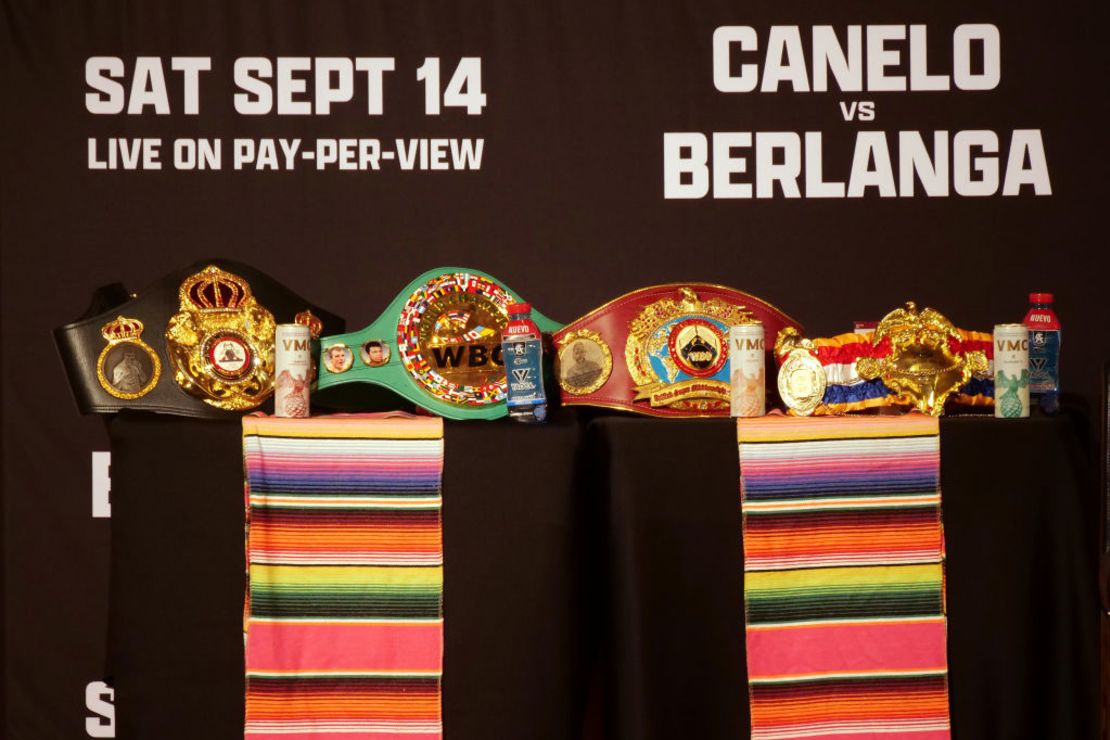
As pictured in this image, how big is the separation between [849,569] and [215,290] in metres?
1.41

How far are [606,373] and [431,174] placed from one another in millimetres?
828

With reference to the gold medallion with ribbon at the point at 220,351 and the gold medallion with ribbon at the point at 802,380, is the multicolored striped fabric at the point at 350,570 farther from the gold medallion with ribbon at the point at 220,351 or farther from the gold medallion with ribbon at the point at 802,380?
the gold medallion with ribbon at the point at 802,380

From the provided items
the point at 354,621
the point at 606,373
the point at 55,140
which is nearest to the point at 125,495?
the point at 354,621

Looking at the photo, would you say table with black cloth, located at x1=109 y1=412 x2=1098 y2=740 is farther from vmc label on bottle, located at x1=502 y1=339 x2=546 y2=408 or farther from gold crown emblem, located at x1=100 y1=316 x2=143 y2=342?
gold crown emblem, located at x1=100 y1=316 x2=143 y2=342

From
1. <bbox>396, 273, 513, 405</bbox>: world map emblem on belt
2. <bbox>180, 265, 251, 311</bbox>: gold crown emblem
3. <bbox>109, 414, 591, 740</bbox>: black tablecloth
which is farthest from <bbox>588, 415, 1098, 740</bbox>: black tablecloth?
<bbox>180, 265, 251, 311</bbox>: gold crown emblem

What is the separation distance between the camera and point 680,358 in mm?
2391

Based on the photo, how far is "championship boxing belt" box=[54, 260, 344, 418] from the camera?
2.36 m

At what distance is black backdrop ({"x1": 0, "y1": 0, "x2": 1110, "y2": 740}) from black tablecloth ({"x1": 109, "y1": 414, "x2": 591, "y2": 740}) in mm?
792

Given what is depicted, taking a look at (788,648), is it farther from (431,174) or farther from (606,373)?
(431,174)

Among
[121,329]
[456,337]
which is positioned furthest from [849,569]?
[121,329]

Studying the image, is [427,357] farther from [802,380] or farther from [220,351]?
[802,380]

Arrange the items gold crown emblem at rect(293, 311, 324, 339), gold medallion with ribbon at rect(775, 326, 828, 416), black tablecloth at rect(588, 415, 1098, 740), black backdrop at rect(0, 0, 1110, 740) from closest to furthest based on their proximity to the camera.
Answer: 1. black tablecloth at rect(588, 415, 1098, 740)
2. gold medallion with ribbon at rect(775, 326, 828, 416)
3. gold crown emblem at rect(293, 311, 324, 339)
4. black backdrop at rect(0, 0, 1110, 740)

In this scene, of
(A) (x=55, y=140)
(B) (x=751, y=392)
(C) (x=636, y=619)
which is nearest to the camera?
(C) (x=636, y=619)

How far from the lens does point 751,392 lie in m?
2.27
